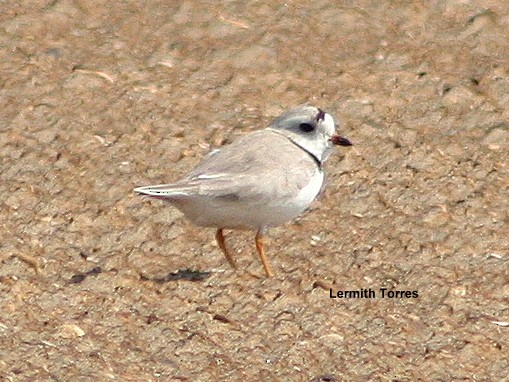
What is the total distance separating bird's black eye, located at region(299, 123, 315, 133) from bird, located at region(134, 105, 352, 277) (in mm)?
14

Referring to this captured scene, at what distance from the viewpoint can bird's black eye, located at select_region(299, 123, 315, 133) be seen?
716 cm

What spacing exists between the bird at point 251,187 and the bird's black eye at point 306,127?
0.01m

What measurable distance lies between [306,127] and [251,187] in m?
0.75

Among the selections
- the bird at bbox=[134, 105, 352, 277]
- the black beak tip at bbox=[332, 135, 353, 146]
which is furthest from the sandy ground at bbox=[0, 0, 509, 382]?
the black beak tip at bbox=[332, 135, 353, 146]

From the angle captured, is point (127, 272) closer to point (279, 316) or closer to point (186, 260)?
point (186, 260)

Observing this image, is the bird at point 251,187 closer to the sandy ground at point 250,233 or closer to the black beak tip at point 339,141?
the black beak tip at point 339,141

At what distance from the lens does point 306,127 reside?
717 cm

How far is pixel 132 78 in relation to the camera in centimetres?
900

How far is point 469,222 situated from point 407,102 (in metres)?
1.45

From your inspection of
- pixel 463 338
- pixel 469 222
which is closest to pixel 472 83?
pixel 469 222

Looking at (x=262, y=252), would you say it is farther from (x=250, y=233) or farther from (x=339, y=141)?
(x=339, y=141)

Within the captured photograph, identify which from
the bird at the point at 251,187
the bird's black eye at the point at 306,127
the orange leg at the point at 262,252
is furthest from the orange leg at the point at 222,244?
the bird's black eye at the point at 306,127

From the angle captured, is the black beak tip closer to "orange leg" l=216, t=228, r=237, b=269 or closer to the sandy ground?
the sandy ground

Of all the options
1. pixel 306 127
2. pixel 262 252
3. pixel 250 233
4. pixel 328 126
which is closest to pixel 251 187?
pixel 262 252
